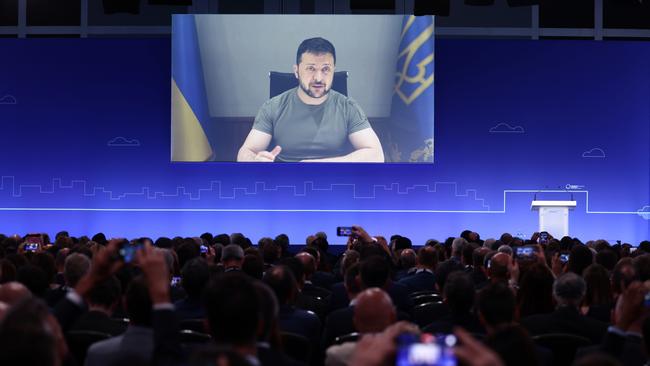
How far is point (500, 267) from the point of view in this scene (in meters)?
5.57

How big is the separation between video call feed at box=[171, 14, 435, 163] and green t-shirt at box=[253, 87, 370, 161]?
0.06 ft

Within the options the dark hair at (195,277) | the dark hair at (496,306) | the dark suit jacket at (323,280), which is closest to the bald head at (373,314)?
the dark hair at (496,306)

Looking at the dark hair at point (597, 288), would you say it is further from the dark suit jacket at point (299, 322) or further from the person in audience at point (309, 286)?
the person in audience at point (309, 286)

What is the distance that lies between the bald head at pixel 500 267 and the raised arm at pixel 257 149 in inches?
348

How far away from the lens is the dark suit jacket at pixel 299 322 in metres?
4.50

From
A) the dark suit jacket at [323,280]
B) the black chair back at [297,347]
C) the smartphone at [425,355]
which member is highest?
the smartphone at [425,355]

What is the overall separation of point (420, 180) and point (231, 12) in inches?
187

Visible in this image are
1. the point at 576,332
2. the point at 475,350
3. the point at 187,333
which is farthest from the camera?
the point at 576,332

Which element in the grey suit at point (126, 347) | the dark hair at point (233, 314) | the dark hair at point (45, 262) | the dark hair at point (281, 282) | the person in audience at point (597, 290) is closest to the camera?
the dark hair at point (233, 314)

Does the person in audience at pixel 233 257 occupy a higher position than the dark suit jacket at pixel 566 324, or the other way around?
the person in audience at pixel 233 257

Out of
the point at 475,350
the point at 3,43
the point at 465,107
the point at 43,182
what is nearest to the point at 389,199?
the point at 465,107

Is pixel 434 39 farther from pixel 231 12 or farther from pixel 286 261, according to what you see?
pixel 286 261

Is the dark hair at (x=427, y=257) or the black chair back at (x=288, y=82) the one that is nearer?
the dark hair at (x=427, y=257)

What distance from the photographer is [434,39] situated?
14.8 metres
